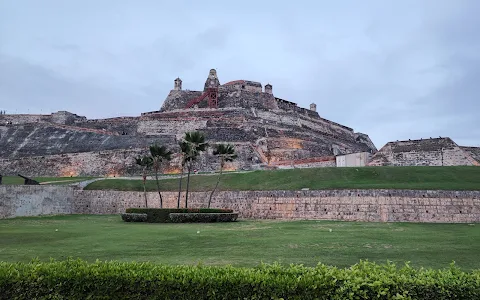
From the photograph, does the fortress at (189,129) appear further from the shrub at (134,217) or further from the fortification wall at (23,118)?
the shrub at (134,217)

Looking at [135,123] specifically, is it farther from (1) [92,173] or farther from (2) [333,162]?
(2) [333,162]

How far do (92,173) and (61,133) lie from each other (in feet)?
39.6

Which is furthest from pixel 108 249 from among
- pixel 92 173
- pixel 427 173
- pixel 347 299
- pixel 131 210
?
pixel 92 173

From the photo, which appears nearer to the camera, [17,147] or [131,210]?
[131,210]

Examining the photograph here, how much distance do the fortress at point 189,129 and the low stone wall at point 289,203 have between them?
10.8 metres

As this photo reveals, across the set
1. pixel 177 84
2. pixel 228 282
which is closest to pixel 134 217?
pixel 228 282

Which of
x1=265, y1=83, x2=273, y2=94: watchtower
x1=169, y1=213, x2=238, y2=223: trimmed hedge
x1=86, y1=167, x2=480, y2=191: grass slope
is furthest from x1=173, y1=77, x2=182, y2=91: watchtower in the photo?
x1=169, y1=213, x2=238, y2=223: trimmed hedge

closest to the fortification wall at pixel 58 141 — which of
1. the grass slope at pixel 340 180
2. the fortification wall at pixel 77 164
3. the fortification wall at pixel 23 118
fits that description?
the fortification wall at pixel 77 164

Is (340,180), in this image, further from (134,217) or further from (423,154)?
(423,154)

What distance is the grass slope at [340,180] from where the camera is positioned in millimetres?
24797

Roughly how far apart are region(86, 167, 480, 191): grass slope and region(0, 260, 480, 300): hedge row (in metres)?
19.2

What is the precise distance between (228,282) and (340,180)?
74.3 feet

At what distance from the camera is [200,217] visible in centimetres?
2506

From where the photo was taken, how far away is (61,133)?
52750 mm
